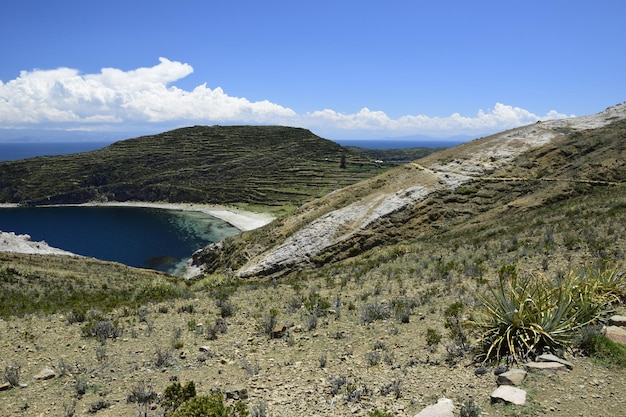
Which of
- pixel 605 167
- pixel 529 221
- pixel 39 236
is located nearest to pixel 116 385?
pixel 529 221

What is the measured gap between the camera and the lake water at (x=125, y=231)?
266ft

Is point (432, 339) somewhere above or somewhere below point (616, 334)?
below

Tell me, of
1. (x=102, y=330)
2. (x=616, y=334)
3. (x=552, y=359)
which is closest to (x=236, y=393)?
(x=552, y=359)

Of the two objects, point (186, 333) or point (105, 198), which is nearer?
point (186, 333)

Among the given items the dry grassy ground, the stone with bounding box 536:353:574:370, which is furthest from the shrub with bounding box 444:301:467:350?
the stone with bounding box 536:353:574:370

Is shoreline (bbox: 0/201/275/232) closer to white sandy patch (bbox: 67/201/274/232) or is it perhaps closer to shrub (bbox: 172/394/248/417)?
white sandy patch (bbox: 67/201/274/232)

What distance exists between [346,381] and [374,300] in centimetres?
717

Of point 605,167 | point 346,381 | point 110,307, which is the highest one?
point 605,167

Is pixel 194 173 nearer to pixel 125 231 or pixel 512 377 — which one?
pixel 125 231

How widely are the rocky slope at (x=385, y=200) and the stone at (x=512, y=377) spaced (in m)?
27.1

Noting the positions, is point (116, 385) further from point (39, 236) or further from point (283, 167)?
point (283, 167)

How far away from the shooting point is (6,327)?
15.2 m

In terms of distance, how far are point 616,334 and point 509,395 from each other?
3.82 metres

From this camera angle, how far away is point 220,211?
13238 cm
